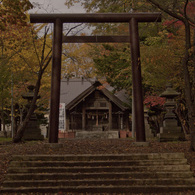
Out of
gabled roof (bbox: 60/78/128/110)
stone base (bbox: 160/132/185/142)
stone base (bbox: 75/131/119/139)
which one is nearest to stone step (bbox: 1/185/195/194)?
stone base (bbox: 160/132/185/142)

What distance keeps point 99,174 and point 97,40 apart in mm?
5917

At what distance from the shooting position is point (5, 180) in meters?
7.69

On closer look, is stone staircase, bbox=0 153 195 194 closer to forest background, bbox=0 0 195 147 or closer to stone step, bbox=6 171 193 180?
stone step, bbox=6 171 193 180

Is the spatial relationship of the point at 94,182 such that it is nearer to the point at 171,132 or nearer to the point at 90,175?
the point at 90,175

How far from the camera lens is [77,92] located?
35.0m

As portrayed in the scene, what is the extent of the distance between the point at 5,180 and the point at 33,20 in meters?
6.64

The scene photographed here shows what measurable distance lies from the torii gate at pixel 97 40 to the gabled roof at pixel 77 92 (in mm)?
16536

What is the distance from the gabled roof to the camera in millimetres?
28352

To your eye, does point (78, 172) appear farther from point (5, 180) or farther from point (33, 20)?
point (33, 20)

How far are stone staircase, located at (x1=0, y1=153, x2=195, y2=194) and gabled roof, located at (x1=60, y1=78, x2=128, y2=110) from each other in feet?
64.7

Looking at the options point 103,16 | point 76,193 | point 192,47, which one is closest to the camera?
point 76,193

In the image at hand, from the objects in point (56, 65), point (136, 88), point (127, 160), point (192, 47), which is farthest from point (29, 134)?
point (192, 47)

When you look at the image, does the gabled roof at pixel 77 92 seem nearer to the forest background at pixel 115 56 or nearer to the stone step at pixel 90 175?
the forest background at pixel 115 56

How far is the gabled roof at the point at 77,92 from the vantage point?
28.4 metres
